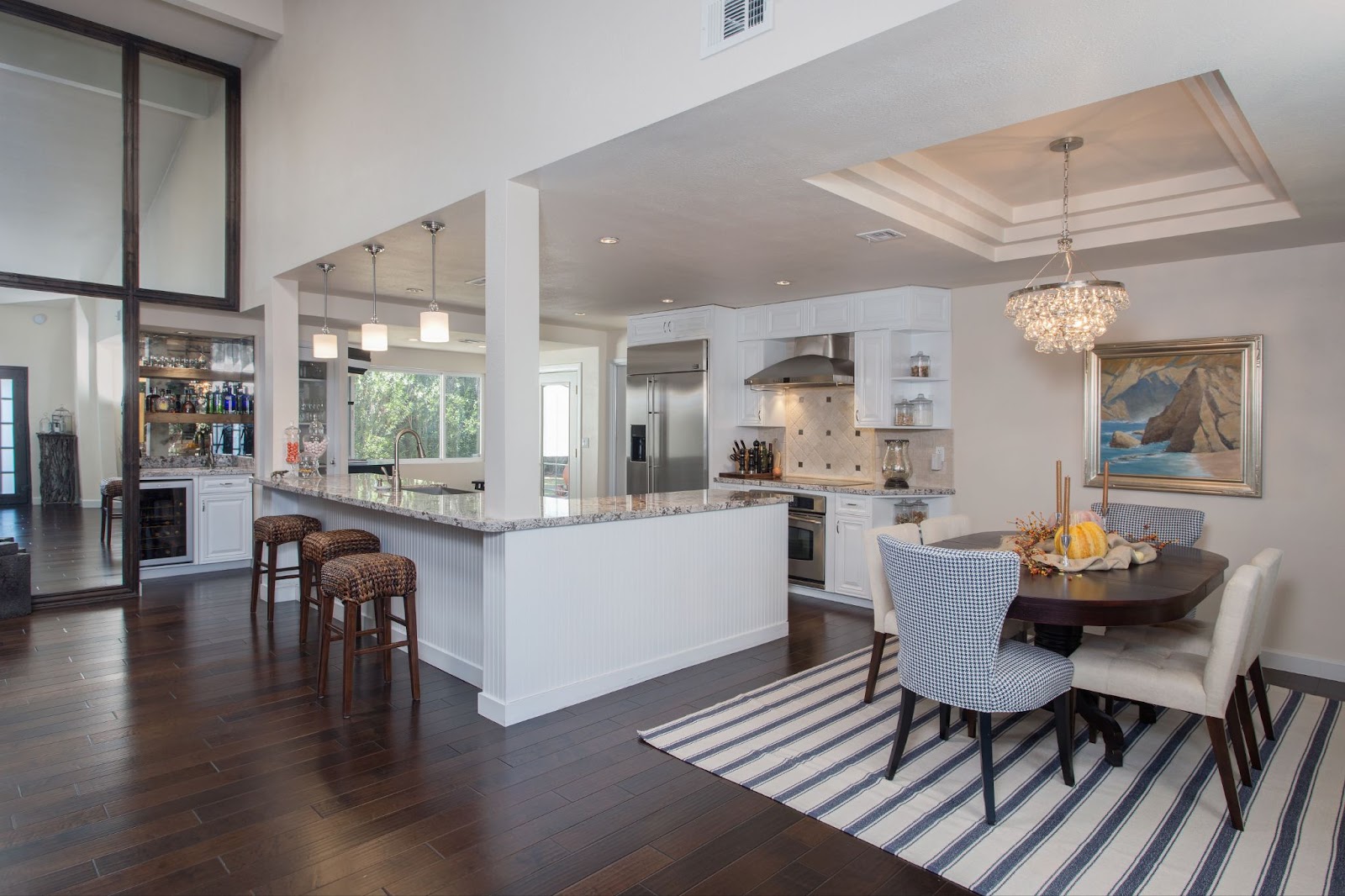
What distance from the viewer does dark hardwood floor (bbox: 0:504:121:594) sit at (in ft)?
17.9

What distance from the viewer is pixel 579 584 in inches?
137

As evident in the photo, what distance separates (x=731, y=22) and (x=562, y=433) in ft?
24.6

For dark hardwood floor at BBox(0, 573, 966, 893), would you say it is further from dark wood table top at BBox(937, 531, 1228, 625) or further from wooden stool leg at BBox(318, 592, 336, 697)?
dark wood table top at BBox(937, 531, 1228, 625)

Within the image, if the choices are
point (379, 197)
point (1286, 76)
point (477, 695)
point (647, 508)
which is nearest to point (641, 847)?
point (477, 695)

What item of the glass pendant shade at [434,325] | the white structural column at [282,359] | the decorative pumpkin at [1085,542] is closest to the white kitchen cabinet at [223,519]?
the white structural column at [282,359]

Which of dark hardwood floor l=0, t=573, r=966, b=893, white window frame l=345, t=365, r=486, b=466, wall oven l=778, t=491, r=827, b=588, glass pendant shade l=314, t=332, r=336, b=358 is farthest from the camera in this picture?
white window frame l=345, t=365, r=486, b=466

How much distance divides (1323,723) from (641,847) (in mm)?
3137

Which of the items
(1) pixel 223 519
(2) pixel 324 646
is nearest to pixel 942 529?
(2) pixel 324 646

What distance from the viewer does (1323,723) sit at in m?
3.29

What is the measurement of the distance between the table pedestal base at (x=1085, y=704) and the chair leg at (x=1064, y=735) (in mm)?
285

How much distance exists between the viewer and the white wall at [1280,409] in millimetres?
4004

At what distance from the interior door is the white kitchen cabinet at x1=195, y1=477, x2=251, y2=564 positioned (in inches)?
46.0

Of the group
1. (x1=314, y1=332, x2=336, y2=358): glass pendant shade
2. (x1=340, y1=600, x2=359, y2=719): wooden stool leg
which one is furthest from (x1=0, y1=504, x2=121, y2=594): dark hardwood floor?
(x1=340, y1=600, x2=359, y2=719): wooden stool leg

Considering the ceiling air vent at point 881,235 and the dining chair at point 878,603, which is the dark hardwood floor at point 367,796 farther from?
the ceiling air vent at point 881,235
